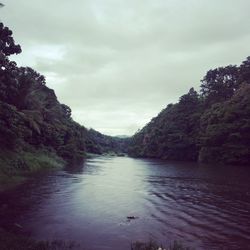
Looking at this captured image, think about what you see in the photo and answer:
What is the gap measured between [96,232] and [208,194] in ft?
49.3

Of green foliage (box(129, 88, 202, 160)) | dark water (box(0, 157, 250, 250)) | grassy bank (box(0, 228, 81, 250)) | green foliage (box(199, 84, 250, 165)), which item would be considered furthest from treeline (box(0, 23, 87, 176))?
green foliage (box(129, 88, 202, 160))

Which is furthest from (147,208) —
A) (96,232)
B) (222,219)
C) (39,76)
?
(39,76)

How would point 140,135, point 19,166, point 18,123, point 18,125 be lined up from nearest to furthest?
1. point 19,166
2. point 18,125
3. point 18,123
4. point 140,135

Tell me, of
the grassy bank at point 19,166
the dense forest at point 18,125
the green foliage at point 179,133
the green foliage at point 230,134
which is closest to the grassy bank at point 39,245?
the grassy bank at point 19,166

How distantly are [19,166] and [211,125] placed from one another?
5555cm

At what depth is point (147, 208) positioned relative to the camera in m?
21.8

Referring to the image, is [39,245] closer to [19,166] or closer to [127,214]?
[127,214]

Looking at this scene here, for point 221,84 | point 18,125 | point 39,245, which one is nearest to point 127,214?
point 39,245

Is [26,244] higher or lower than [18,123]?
lower

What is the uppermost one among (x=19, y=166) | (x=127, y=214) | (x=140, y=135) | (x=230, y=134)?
(x=140, y=135)

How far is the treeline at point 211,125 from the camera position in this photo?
7719cm

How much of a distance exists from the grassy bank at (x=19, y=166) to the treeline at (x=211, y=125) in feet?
136

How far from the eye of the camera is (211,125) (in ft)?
272

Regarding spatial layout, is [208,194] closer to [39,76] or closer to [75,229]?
[75,229]
